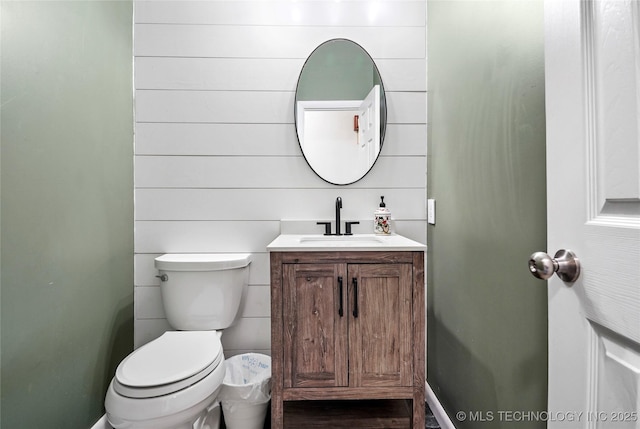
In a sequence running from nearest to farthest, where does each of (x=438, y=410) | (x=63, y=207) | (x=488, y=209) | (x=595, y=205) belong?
(x=595, y=205), (x=488, y=209), (x=63, y=207), (x=438, y=410)

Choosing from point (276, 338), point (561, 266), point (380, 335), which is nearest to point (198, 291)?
point (276, 338)

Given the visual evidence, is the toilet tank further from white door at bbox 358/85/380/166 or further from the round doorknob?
the round doorknob

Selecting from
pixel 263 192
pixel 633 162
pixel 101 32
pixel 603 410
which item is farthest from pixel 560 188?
pixel 101 32

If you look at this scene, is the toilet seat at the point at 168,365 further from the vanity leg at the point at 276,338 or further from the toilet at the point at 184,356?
the vanity leg at the point at 276,338

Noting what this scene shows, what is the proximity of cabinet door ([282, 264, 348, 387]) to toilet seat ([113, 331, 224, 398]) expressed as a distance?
1.01ft

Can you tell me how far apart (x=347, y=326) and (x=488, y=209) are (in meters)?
0.68

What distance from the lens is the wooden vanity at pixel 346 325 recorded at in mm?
1313

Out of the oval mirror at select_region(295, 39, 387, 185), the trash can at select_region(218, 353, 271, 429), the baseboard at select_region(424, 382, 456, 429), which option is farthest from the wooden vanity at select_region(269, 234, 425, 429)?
the oval mirror at select_region(295, 39, 387, 185)

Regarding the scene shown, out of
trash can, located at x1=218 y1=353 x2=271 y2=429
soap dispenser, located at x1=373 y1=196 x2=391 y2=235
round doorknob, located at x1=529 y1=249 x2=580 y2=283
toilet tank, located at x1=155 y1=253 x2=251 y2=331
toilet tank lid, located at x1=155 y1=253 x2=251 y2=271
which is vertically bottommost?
trash can, located at x1=218 y1=353 x2=271 y2=429

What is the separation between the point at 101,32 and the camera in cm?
152

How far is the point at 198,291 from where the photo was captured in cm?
162

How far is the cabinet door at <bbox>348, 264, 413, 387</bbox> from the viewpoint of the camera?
1.32m

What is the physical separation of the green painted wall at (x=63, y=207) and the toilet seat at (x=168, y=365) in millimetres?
268

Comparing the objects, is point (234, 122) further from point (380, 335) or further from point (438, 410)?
point (438, 410)
